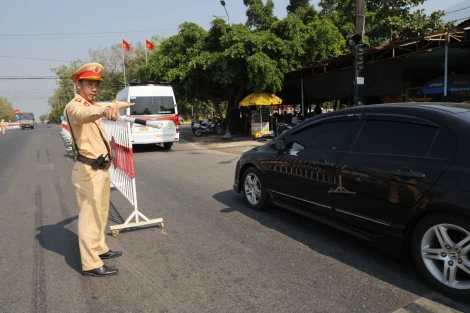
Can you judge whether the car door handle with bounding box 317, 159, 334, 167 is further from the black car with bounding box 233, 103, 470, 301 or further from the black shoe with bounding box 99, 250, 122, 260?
the black shoe with bounding box 99, 250, 122, 260

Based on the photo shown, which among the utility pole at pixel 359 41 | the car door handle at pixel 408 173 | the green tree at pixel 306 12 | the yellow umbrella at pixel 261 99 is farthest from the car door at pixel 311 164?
the green tree at pixel 306 12

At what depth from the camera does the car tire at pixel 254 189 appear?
5.10 metres

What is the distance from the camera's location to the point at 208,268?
137 inches

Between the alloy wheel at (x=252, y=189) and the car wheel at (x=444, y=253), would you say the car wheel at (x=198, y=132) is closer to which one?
the alloy wheel at (x=252, y=189)

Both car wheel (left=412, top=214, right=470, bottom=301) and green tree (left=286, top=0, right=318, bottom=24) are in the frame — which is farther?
green tree (left=286, top=0, right=318, bottom=24)

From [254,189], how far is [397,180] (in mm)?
2528

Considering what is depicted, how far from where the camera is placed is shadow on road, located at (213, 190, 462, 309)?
309 cm

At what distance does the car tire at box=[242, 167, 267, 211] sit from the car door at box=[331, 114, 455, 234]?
150cm

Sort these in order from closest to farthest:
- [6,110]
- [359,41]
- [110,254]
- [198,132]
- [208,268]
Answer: [208,268] → [110,254] → [359,41] → [198,132] → [6,110]

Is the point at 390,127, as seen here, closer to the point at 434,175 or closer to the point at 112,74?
the point at 434,175

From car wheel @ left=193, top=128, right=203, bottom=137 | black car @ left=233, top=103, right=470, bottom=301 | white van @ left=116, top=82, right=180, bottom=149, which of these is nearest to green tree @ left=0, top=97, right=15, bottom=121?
car wheel @ left=193, top=128, right=203, bottom=137

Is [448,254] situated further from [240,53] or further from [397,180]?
[240,53]

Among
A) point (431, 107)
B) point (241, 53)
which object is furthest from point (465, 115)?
point (241, 53)

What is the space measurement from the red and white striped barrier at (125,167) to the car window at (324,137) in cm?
207
